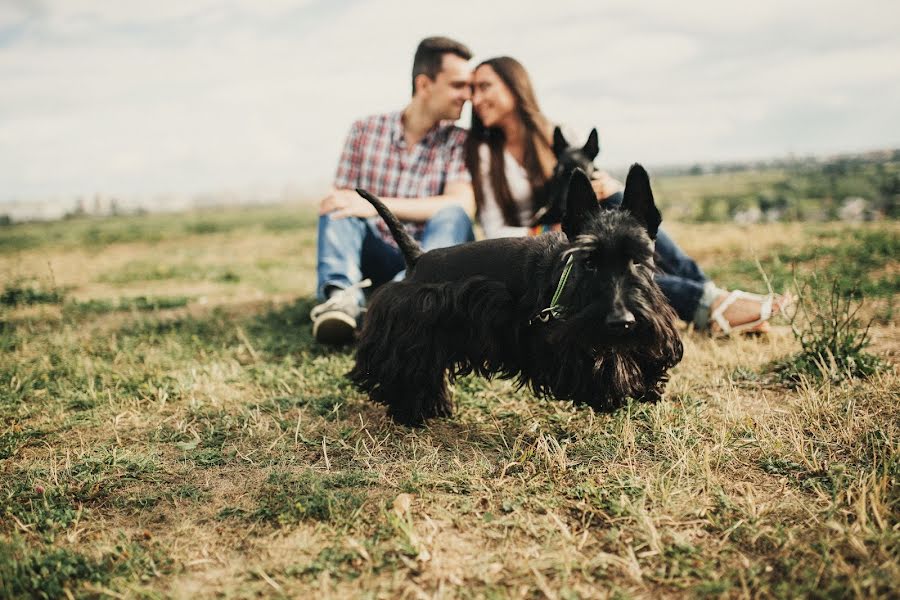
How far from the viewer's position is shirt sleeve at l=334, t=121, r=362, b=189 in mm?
5016

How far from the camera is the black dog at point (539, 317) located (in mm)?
A: 2342

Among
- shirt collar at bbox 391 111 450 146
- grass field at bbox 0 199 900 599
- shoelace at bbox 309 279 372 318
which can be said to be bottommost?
grass field at bbox 0 199 900 599

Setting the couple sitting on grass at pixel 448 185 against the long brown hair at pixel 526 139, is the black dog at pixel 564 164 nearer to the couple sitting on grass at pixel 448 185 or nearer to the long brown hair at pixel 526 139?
the couple sitting on grass at pixel 448 185

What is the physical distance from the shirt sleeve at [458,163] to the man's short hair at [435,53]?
51 cm

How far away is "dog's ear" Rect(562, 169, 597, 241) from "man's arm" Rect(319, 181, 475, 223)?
6.92ft

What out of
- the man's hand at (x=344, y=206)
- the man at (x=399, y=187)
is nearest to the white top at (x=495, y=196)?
the man at (x=399, y=187)

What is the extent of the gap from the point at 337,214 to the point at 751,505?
3300 millimetres

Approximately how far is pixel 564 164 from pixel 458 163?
1276 mm

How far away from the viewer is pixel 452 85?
464 centimetres

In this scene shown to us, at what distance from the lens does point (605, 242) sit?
231cm

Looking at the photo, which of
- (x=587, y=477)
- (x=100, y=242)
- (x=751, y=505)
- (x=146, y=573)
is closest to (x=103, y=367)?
(x=146, y=573)

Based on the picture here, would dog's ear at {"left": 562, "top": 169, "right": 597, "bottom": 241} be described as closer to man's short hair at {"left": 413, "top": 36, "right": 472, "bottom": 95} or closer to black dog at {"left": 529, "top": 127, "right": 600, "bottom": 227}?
black dog at {"left": 529, "top": 127, "right": 600, "bottom": 227}

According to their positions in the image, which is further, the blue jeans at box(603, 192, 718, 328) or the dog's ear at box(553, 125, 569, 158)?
the blue jeans at box(603, 192, 718, 328)

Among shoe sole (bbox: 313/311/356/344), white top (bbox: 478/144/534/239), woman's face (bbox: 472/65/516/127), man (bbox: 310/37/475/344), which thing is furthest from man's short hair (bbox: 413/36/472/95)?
shoe sole (bbox: 313/311/356/344)
